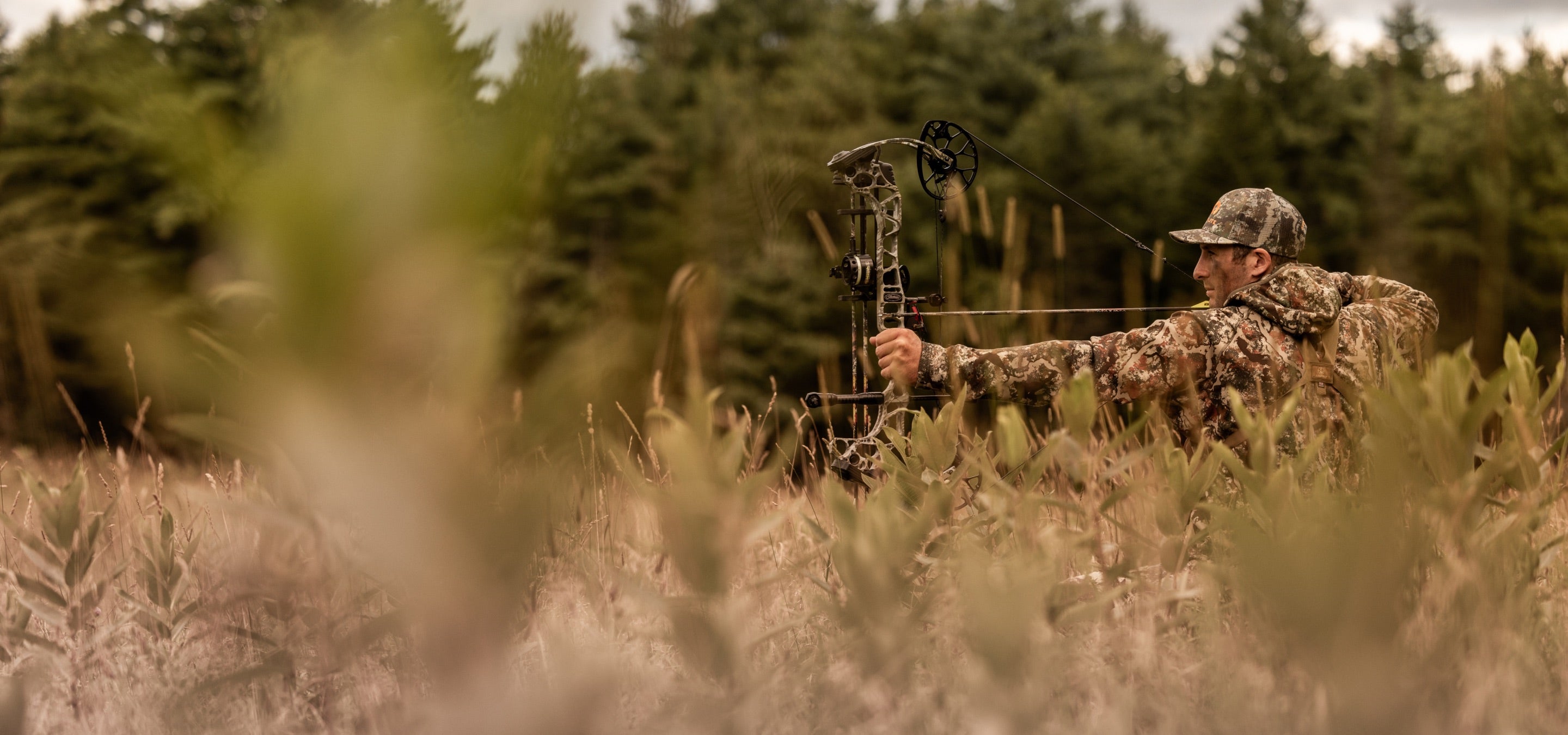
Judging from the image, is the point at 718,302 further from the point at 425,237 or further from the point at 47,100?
the point at 425,237

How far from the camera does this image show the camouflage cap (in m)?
3.47

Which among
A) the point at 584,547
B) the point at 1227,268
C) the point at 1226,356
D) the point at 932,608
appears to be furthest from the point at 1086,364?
the point at 584,547

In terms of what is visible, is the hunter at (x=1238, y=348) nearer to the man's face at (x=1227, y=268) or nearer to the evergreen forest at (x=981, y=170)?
the man's face at (x=1227, y=268)

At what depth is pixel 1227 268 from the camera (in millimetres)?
3590

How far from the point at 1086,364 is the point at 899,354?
67 centimetres

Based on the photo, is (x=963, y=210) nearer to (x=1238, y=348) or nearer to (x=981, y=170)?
(x=1238, y=348)

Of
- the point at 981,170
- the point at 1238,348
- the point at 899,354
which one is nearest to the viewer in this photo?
the point at 899,354

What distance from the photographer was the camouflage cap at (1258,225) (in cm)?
347

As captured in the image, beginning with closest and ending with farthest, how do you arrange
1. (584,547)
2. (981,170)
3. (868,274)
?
(584,547) → (868,274) → (981,170)

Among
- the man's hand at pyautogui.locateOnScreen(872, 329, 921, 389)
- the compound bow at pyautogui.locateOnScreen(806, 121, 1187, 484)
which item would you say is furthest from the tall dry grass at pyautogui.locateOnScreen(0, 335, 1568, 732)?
the compound bow at pyautogui.locateOnScreen(806, 121, 1187, 484)

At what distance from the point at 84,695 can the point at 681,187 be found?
26.9m

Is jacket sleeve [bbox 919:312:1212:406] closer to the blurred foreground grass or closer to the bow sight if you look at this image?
Result: the bow sight

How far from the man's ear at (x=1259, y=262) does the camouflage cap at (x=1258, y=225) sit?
0.07 feet

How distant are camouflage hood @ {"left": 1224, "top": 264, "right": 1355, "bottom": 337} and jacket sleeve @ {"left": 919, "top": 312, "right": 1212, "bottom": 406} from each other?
24 cm
